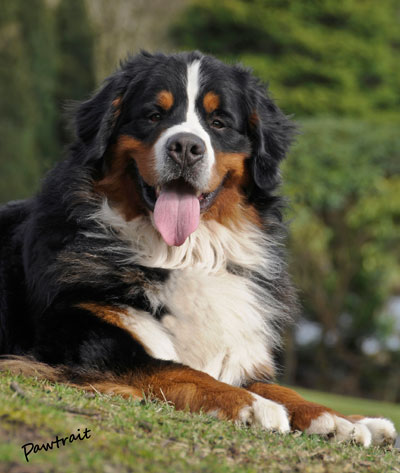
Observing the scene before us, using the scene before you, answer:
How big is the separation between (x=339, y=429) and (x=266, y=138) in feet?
7.18

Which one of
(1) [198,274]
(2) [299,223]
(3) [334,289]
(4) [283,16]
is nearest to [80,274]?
(1) [198,274]

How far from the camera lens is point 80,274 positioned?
4.65 metres

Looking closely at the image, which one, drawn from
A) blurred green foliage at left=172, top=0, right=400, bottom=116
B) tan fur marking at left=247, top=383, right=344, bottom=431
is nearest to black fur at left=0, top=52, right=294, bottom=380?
tan fur marking at left=247, top=383, right=344, bottom=431

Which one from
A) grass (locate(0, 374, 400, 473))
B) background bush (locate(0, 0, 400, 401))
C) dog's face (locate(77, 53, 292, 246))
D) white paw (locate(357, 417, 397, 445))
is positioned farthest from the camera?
background bush (locate(0, 0, 400, 401))

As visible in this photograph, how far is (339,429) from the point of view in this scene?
3.90 meters

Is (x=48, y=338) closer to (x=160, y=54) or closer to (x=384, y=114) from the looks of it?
(x=160, y=54)

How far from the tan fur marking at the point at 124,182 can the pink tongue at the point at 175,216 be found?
16cm

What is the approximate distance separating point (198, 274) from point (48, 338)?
106 cm

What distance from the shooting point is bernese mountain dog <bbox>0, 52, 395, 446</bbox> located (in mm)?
4434

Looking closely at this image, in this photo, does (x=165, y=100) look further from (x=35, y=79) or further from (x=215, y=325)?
(x=35, y=79)

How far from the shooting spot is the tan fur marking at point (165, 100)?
192 inches

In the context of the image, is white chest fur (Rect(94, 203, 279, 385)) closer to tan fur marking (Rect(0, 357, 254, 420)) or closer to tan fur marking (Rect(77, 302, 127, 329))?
tan fur marking (Rect(77, 302, 127, 329))
